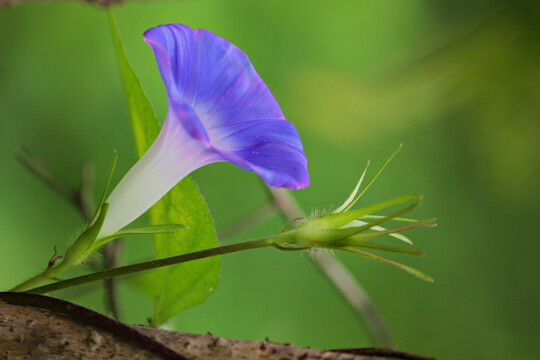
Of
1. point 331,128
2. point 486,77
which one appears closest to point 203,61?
point 486,77

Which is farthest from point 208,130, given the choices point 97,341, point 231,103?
point 97,341

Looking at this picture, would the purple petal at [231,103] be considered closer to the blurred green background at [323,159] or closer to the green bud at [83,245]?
the green bud at [83,245]

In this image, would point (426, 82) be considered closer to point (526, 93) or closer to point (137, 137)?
point (526, 93)

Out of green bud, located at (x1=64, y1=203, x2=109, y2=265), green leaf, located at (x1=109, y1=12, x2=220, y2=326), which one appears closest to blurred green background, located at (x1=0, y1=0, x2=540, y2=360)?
green leaf, located at (x1=109, y1=12, x2=220, y2=326)

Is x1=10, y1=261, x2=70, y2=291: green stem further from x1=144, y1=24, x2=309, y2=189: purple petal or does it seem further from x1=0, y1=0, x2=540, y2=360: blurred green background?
x1=0, y1=0, x2=540, y2=360: blurred green background

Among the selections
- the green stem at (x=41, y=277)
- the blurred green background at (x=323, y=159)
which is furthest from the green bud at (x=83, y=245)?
the blurred green background at (x=323, y=159)
